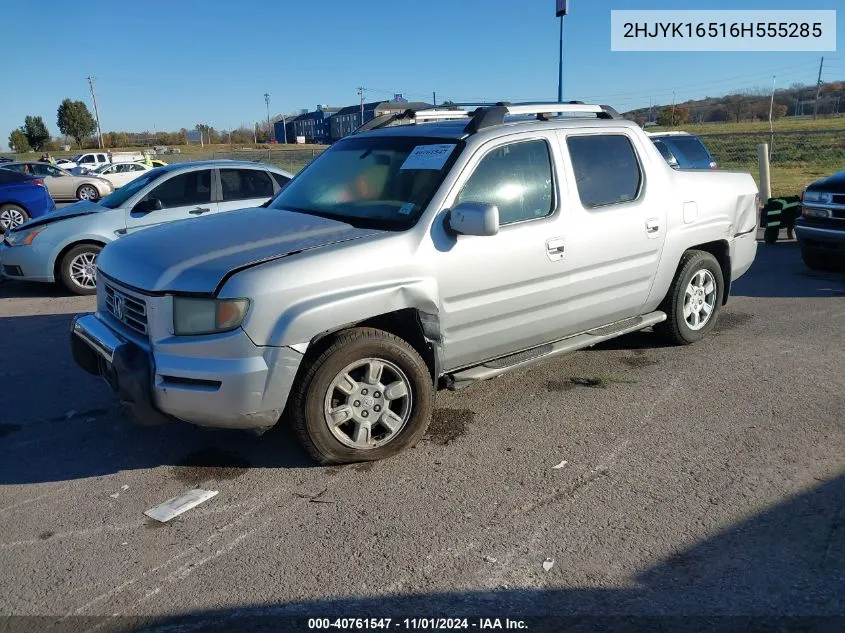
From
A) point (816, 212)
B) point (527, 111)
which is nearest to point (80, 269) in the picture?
point (527, 111)

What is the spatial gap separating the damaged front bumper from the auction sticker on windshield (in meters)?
1.49

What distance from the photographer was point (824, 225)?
334 inches

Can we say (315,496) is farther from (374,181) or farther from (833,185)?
(833,185)

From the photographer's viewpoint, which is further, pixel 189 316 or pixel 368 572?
pixel 189 316

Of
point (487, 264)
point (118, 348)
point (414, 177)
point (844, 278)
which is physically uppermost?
point (414, 177)

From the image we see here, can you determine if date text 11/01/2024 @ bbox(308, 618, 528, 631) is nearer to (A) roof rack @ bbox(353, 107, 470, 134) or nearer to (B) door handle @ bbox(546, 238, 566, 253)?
(B) door handle @ bbox(546, 238, 566, 253)

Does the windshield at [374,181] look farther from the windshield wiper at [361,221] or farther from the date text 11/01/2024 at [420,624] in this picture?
the date text 11/01/2024 at [420,624]

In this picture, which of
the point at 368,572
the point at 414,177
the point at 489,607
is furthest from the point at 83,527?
the point at 414,177

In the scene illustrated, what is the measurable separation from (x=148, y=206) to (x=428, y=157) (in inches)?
202

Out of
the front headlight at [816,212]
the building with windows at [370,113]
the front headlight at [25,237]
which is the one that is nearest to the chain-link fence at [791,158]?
the front headlight at [816,212]

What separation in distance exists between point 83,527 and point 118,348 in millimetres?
Result: 902

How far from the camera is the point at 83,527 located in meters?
3.39

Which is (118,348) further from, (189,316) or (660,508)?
(660,508)

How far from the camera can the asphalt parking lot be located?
2.83 m
